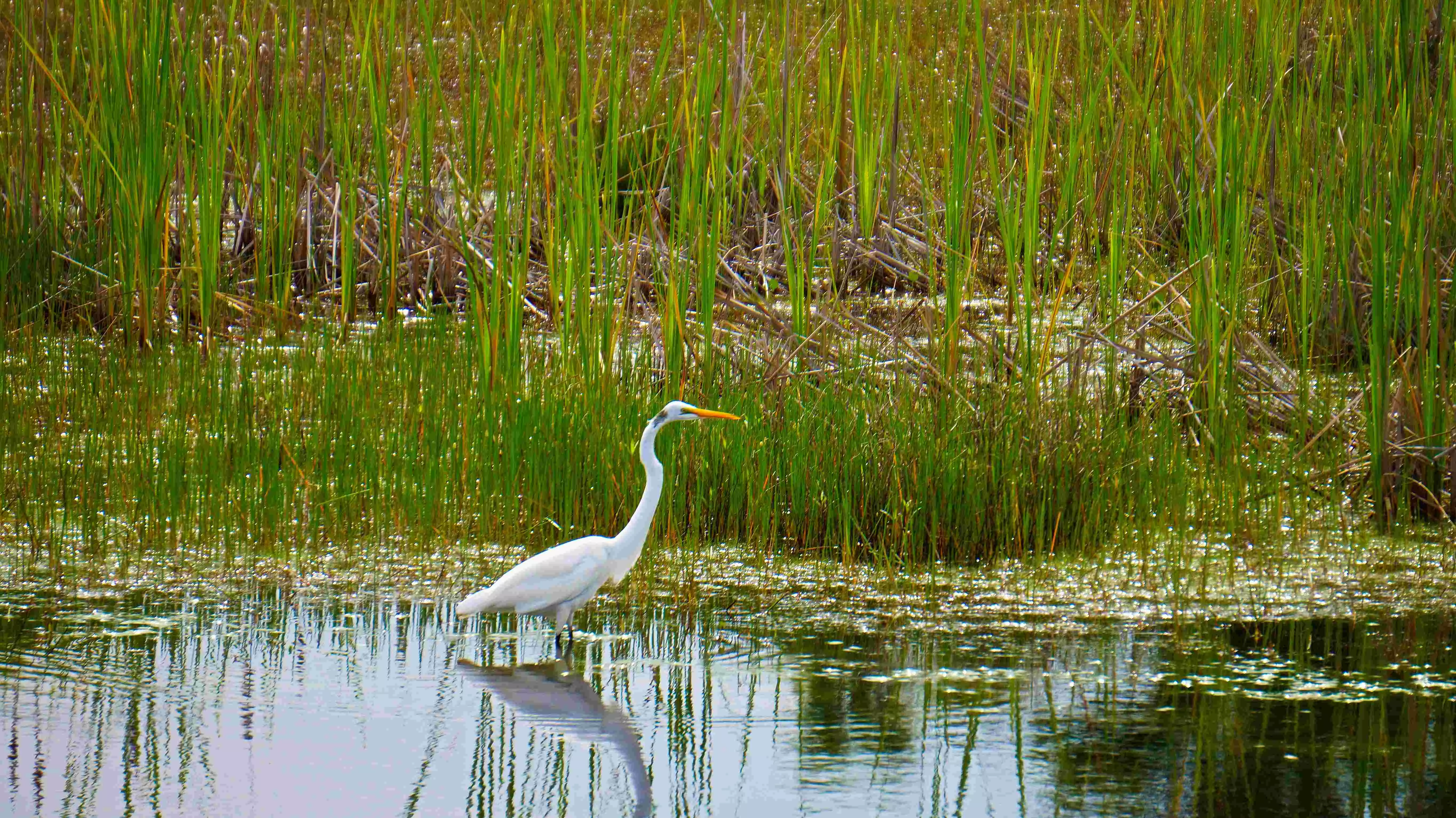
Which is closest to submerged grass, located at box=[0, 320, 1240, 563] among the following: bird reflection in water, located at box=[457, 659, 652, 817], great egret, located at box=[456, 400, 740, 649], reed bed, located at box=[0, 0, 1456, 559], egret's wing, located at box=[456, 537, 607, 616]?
reed bed, located at box=[0, 0, 1456, 559]

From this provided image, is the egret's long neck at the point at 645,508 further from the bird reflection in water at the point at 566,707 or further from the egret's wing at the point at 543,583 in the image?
the bird reflection in water at the point at 566,707

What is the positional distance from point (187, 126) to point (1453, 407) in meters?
5.73

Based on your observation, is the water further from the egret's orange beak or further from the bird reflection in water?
the egret's orange beak

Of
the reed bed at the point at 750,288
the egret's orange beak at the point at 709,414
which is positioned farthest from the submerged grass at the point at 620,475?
the egret's orange beak at the point at 709,414

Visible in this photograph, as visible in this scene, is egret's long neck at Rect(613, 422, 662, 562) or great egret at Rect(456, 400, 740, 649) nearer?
great egret at Rect(456, 400, 740, 649)

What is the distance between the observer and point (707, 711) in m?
3.30

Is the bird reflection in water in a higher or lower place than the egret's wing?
lower

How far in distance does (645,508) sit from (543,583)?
413 millimetres

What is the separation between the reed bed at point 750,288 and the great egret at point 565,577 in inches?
24.9

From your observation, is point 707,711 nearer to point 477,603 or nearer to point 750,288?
point 477,603

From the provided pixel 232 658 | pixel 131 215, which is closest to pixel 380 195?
pixel 131 215

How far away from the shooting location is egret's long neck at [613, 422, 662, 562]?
153 inches

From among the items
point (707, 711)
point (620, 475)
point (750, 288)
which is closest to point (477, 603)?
point (707, 711)

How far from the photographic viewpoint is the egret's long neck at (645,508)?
3.89m
